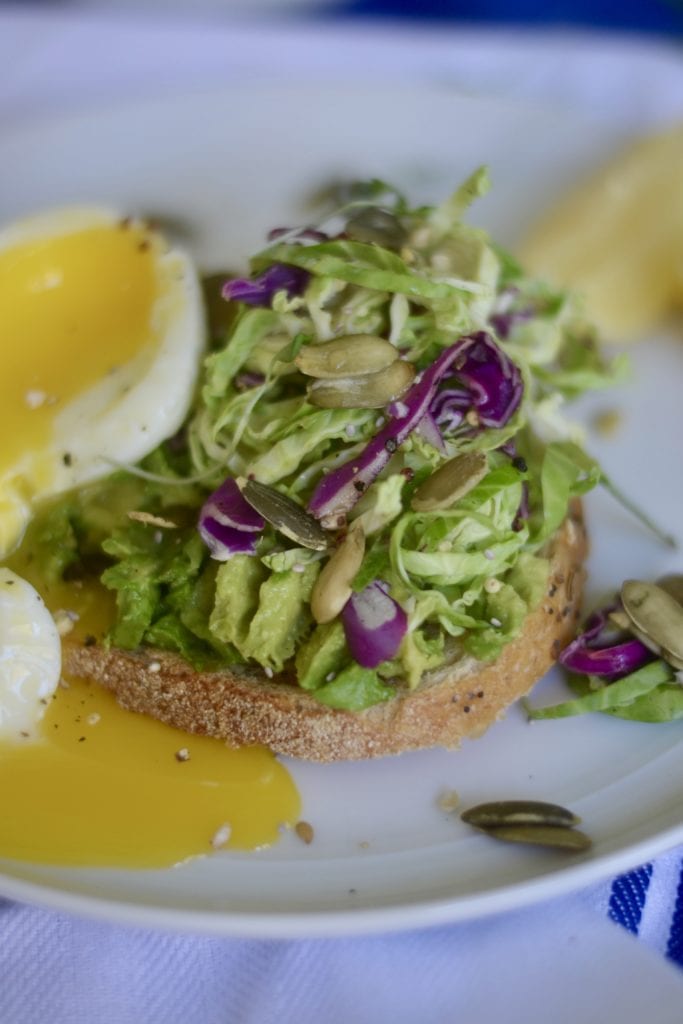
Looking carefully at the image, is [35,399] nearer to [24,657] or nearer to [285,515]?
[24,657]

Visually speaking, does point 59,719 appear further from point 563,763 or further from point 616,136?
point 616,136

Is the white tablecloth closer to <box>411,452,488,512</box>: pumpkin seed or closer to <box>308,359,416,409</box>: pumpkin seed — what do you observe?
<box>411,452,488,512</box>: pumpkin seed

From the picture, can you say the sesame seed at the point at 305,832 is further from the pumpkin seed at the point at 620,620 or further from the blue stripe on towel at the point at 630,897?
the pumpkin seed at the point at 620,620

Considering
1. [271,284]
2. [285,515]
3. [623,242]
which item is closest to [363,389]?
[285,515]

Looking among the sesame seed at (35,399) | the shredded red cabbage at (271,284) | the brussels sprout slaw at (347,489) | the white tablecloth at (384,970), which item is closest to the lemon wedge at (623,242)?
the brussels sprout slaw at (347,489)

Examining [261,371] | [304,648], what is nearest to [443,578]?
[304,648]
